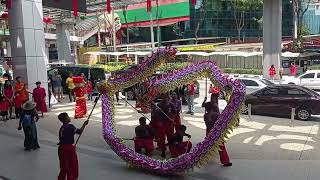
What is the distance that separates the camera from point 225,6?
246 feet

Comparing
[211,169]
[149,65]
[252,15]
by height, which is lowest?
[211,169]

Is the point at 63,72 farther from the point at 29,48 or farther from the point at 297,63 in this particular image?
the point at 297,63

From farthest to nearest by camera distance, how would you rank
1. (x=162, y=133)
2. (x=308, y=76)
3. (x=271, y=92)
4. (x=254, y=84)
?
(x=308, y=76)
(x=254, y=84)
(x=271, y=92)
(x=162, y=133)

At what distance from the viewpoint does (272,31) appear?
32406 millimetres

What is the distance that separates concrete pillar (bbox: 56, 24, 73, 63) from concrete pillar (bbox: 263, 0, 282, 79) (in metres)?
24.5

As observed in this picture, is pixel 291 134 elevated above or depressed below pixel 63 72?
below

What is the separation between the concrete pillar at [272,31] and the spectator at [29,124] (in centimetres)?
2395

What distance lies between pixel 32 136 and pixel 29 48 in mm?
7200

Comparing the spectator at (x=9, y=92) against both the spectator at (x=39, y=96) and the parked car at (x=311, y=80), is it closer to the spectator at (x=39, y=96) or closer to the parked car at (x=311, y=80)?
the spectator at (x=39, y=96)

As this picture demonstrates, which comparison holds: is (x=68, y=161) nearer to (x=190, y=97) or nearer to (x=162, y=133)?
(x=162, y=133)

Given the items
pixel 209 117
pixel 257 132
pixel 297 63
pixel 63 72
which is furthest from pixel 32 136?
pixel 297 63

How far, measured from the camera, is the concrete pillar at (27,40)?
59.0 ft

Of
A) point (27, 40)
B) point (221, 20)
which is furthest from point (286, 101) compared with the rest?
point (221, 20)

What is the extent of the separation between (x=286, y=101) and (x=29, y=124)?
9556mm
